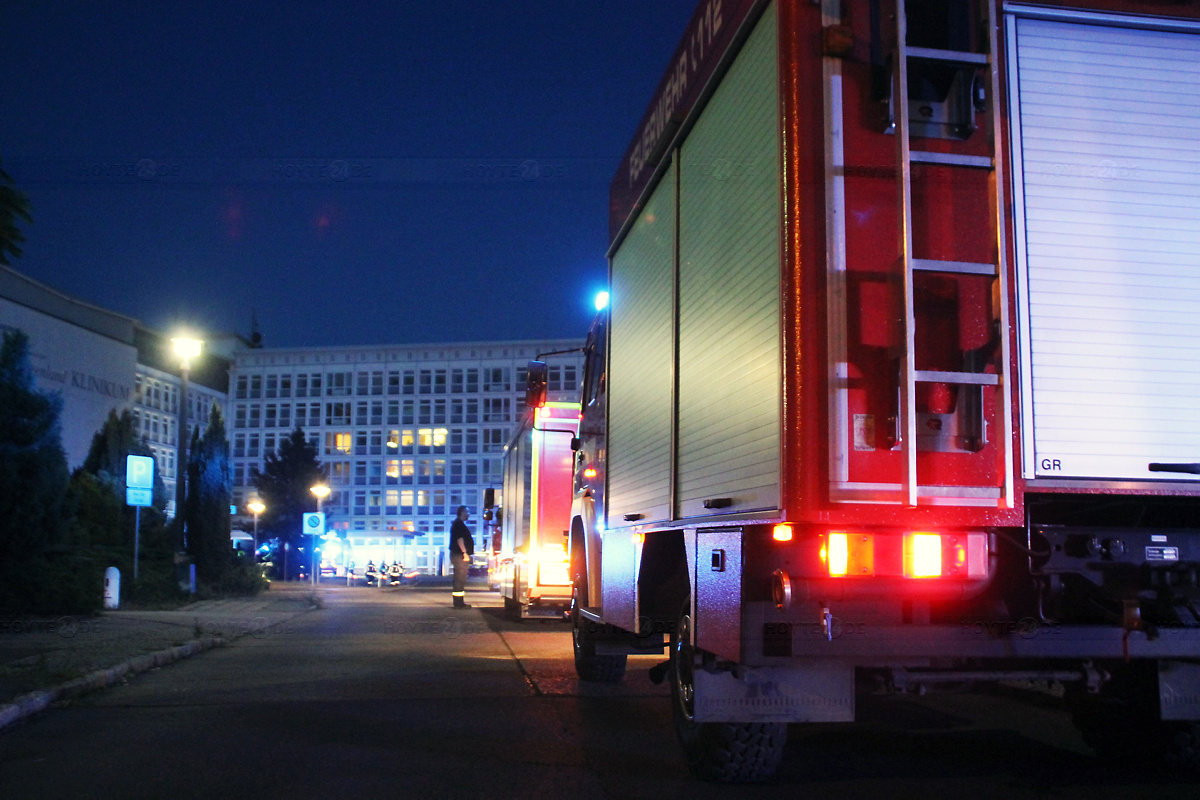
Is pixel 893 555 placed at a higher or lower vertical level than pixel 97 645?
higher

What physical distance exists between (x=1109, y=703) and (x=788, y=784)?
1748mm

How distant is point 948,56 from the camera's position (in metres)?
4.94

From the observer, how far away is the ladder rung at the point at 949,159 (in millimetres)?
4938

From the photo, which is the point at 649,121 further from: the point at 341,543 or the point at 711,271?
the point at 341,543

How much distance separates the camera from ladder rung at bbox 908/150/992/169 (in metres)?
4.94

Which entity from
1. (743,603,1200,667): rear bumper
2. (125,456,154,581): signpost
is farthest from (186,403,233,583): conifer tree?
(743,603,1200,667): rear bumper

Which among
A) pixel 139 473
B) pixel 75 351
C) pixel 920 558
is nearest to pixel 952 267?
pixel 920 558

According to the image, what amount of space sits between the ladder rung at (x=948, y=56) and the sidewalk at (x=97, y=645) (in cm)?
674

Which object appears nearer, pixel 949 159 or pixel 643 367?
pixel 949 159

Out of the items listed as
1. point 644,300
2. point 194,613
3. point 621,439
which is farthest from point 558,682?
point 194,613

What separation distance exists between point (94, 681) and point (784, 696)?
21.4ft

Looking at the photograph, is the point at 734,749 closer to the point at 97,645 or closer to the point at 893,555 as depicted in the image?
the point at 893,555

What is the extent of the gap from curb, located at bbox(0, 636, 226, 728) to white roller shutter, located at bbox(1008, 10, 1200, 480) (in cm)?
662

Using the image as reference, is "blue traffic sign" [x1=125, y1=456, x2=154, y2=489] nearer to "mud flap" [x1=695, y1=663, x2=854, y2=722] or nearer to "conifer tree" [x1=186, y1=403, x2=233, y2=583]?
"conifer tree" [x1=186, y1=403, x2=233, y2=583]
